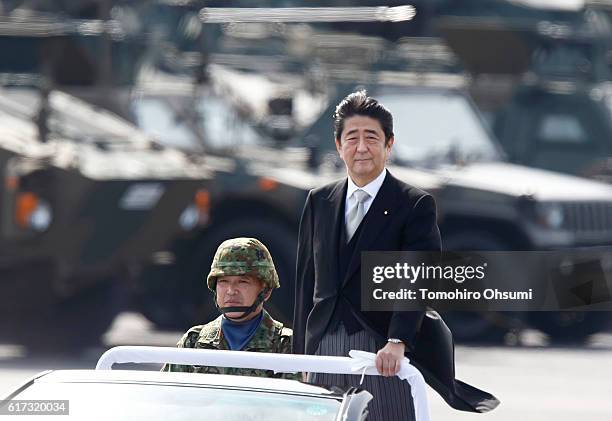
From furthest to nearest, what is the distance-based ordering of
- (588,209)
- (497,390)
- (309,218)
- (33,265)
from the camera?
(588,209), (33,265), (497,390), (309,218)

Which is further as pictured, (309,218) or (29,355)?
(29,355)

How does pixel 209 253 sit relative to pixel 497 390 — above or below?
above

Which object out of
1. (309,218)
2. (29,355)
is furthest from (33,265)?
(309,218)

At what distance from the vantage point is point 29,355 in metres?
14.8

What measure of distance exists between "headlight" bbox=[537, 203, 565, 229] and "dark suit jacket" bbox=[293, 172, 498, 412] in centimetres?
1041

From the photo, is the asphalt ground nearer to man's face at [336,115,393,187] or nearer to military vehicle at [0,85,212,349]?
military vehicle at [0,85,212,349]

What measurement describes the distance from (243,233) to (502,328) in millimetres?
2270

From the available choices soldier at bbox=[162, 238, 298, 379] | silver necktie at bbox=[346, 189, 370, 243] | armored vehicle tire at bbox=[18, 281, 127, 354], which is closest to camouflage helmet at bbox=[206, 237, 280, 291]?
soldier at bbox=[162, 238, 298, 379]

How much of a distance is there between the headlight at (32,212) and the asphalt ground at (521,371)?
3.26ft

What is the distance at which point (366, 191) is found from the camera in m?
5.95

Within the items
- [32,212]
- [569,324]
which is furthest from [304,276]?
[569,324]

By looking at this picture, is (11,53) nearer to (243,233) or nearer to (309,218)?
(243,233)

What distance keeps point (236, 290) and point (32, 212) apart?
345 inches

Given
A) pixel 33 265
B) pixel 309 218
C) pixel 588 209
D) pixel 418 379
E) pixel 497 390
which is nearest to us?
pixel 418 379
